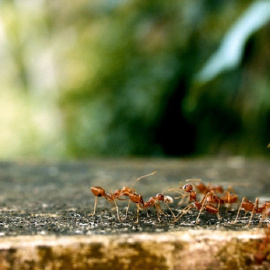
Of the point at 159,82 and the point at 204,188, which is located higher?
the point at 159,82

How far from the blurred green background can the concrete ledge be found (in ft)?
4.25

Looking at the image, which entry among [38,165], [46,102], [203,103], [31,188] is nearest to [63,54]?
[46,102]

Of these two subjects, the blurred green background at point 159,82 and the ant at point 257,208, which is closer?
the ant at point 257,208

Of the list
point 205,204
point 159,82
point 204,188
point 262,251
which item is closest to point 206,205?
point 205,204

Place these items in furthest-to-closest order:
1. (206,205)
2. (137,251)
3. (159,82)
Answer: (159,82) < (206,205) < (137,251)

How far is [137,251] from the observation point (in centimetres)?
68

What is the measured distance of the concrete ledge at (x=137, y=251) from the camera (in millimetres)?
659

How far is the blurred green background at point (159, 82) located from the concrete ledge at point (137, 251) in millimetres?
1295

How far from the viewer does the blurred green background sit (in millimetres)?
2492

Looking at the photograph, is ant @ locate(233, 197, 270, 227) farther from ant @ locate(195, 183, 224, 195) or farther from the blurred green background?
the blurred green background

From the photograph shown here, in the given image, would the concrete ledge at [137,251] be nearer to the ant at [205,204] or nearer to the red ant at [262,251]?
the red ant at [262,251]

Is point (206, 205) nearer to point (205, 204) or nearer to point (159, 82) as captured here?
point (205, 204)

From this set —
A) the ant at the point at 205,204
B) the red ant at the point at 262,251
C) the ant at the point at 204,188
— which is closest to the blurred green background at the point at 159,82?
the ant at the point at 204,188

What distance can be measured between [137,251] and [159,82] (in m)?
2.16
